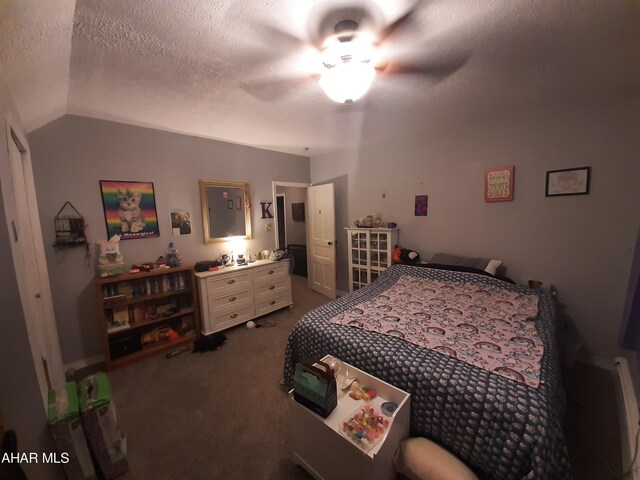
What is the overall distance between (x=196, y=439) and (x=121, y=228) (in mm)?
2038

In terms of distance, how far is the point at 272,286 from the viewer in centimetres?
333

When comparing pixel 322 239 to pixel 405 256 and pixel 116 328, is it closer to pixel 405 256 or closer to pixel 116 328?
pixel 405 256

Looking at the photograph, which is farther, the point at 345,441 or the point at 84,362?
the point at 84,362

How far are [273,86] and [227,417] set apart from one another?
2381 mm

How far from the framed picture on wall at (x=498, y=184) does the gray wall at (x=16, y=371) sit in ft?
11.4

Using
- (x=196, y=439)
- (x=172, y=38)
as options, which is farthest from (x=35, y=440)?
(x=172, y=38)

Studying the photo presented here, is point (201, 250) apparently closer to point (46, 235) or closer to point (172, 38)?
point (46, 235)

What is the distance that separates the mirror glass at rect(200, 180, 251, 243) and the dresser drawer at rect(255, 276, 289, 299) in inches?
28.6

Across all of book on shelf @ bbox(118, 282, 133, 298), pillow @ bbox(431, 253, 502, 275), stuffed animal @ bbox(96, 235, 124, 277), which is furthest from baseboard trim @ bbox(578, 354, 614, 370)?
stuffed animal @ bbox(96, 235, 124, 277)

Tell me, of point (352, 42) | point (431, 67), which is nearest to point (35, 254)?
point (352, 42)

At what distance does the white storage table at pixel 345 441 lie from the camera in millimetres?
1095

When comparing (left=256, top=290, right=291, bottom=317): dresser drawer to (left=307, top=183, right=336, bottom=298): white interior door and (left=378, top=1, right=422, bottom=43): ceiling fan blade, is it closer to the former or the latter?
(left=307, top=183, right=336, bottom=298): white interior door

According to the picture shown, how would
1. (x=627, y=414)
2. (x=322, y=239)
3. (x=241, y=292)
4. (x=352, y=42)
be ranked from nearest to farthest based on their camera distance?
1. (x=352, y=42)
2. (x=627, y=414)
3. (x=241, y=292)
4. (x=322, y=239)

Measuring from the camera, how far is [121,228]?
2.45 meters
